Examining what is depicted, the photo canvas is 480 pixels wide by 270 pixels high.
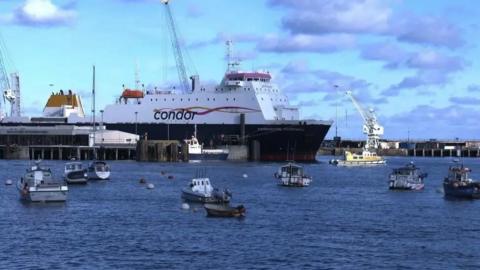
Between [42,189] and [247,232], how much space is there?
17621mm

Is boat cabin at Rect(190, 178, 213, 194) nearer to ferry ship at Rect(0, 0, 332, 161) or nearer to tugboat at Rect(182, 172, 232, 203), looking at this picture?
tugboat at Rect(182, 172, 232, 203)

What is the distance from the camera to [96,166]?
83250 millimetres

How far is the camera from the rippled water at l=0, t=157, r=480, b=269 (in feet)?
114

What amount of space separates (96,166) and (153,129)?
54012mm

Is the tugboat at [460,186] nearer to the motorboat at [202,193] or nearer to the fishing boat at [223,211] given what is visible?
the motorboat at [202,193]

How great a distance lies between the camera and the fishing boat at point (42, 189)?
182 feet

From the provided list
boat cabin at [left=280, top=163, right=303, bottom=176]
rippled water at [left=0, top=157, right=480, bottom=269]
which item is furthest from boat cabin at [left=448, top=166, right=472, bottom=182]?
boat cabin at [left=280, top=163, right=303, bottom=176]

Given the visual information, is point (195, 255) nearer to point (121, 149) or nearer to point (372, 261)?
point (372, 261)

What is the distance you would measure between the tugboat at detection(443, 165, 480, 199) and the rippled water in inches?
54.4

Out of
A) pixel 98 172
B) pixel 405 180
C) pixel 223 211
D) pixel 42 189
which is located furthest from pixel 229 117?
pixel 223 211

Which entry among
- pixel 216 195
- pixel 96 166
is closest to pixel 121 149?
pixel 96 166

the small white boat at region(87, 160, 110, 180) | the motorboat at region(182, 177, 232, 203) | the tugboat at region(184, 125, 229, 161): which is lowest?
the motorboat at region(182, 177, 232, 203)

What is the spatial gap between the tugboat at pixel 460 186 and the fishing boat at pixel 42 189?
28612mm

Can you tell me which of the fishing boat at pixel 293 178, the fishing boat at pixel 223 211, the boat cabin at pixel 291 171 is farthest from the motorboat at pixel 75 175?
the fishing boat at pixel 223 211
